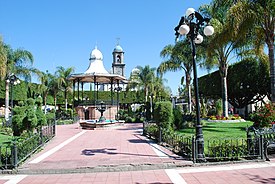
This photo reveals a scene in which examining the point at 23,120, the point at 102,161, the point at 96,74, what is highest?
the point at 96,74

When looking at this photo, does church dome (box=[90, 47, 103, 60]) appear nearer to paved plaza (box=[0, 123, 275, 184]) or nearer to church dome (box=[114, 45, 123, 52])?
paved plaza (box=[0, 123, 275, 184])

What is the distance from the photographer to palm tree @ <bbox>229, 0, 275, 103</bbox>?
13.4 meters

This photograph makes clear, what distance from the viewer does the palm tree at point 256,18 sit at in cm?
1336

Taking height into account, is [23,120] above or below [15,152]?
above

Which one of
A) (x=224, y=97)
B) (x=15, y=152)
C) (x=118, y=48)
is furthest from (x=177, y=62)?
(x=118, y=48)

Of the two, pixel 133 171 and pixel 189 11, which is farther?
pixel 189 11

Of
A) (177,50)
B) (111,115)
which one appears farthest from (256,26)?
(111,115)

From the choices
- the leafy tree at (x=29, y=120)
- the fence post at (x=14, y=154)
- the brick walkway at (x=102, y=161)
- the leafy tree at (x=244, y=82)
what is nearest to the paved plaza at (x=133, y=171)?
the brick walkway at (x=102, y=161)

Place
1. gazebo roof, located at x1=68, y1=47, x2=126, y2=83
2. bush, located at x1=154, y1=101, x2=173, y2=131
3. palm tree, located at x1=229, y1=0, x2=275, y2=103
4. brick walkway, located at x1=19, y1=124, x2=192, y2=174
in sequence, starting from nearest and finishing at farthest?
brick walkway, located at x1=19, y1=124, x2=192, y2=174 → bush, located at x1=154, y1=101, x2=173, y2=131 → palm tree, located at x1=229, y1=0, x2=275, y2=103 → gazebo roof, located at x1=68, y1=47, x2=126, y2=83

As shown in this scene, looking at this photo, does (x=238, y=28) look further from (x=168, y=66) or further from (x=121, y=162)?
(x=168, y=66)

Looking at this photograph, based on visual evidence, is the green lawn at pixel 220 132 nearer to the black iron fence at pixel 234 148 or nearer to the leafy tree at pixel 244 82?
the black iron fence at pixel 234 148

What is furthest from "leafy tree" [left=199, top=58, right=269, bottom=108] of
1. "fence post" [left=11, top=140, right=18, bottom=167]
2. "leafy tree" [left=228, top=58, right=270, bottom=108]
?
"fence post" [left=11, top=140, right=18, bottom=167]

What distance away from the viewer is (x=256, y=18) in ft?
44.3

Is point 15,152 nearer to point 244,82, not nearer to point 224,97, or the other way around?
point 224,97
